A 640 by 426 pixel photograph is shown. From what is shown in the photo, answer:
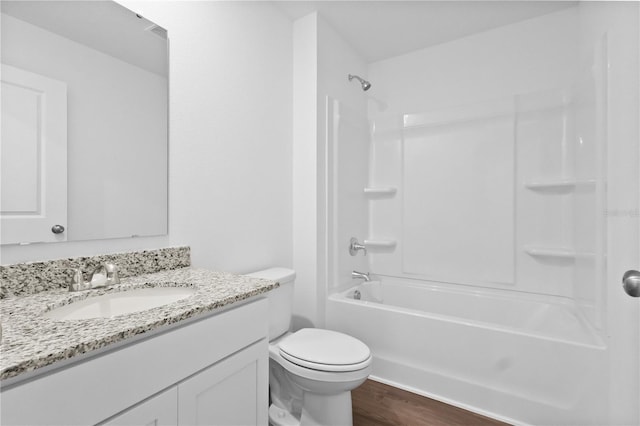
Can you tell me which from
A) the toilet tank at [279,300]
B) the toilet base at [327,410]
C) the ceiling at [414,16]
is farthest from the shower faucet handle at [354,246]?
the ceiling at [414,16]

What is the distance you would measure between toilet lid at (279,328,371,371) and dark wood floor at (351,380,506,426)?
Result: 46 cm

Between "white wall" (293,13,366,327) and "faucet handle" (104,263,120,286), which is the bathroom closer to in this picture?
"white wall" (293,13,366,327)

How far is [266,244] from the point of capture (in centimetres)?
196

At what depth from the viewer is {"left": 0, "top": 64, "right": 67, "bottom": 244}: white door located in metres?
0.93

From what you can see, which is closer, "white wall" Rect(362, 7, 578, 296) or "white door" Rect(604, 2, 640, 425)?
"white door" Rect(604, 2, 640, 425)

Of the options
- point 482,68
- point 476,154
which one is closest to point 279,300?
point 476,154

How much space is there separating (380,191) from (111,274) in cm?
208

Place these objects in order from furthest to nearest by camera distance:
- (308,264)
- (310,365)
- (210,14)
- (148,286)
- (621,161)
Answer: (308,264) < (210,14) < (310,365) < (621,161) < (148,286)

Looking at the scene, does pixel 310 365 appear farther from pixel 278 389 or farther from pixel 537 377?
pixel 537 377

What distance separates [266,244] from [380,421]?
1185 mm

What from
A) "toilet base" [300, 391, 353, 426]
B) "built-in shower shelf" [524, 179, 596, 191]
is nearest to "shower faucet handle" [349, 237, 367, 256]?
"toilet base" [300, 391, 353, 426]

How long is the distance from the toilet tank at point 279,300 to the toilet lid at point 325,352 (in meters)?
0.08

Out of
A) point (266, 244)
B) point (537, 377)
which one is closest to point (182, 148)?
point (266, 244)

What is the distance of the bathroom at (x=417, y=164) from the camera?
4.56 ft
